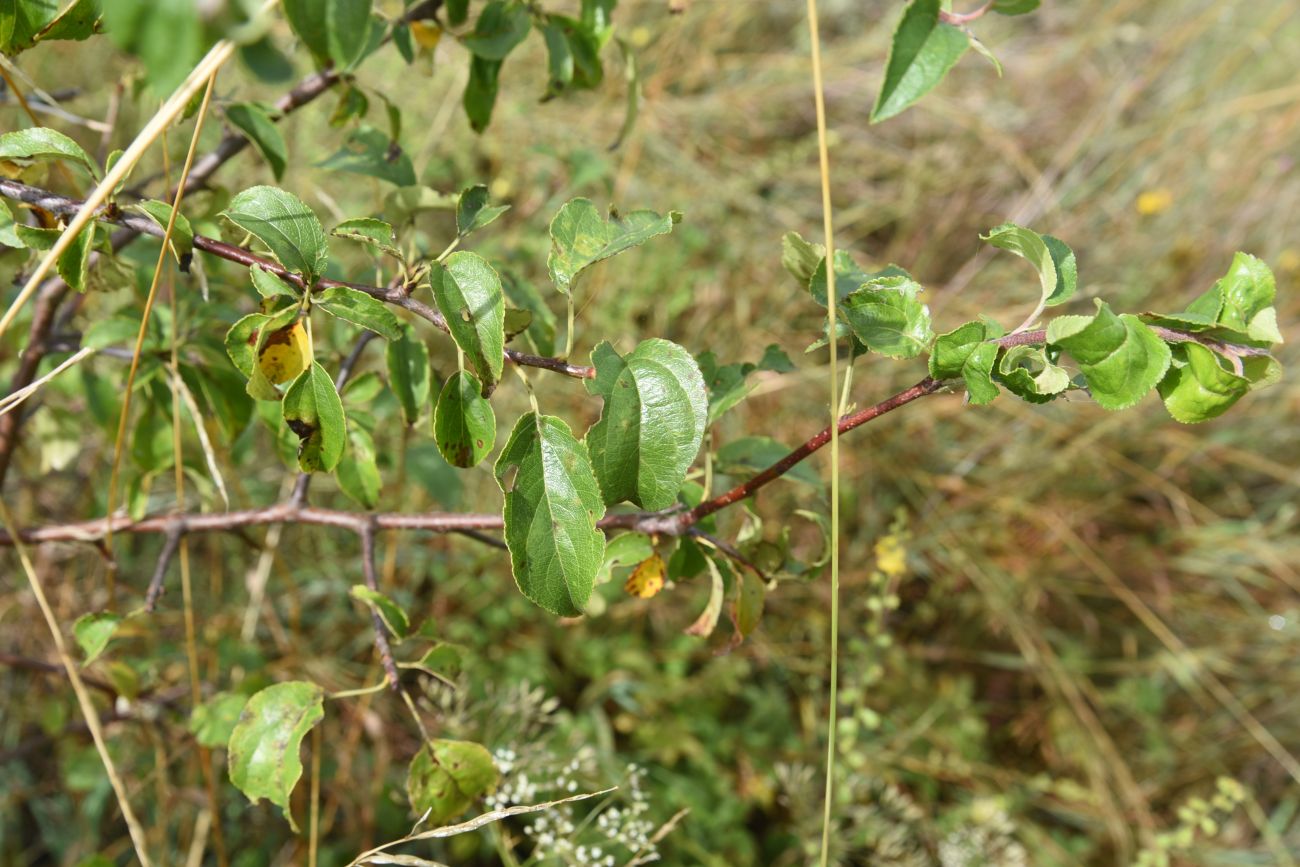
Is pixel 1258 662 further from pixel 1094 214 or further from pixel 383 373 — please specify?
pixel 383 373

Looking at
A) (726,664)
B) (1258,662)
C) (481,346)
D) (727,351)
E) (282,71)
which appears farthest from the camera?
(727,351)

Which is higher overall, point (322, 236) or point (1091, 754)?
point (322, 236)

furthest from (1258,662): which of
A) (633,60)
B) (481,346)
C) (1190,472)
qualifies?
(481,346)

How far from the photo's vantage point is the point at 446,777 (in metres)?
0.74

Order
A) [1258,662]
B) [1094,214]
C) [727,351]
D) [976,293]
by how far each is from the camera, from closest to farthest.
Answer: [1258,662] → [727,351] → [976,293] → [1094,214]

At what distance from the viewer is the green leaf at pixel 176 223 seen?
59 cm

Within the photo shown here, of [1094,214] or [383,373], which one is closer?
[383,373]

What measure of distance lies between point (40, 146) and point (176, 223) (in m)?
0.10

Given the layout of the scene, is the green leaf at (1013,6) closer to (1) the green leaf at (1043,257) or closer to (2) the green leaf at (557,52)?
(1) the green leaf at (1043,257)

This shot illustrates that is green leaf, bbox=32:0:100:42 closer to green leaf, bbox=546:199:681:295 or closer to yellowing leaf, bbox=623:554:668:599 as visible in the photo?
green leaf, bbox=546:199:681:295

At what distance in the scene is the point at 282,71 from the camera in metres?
0.32

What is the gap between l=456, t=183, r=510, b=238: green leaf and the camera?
0.62 metres

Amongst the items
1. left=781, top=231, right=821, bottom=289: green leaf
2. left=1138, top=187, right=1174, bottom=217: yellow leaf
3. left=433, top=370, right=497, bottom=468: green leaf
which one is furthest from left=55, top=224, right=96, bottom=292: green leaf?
left=1138, top=187, right=1174, bottom=217: yellow leaf

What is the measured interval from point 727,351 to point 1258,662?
1.30 m
